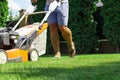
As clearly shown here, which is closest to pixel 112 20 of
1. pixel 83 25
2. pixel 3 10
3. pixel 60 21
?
pixel 83 25

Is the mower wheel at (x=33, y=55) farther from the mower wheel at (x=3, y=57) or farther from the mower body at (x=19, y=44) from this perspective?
the mower wheel at (x=3, y=57)

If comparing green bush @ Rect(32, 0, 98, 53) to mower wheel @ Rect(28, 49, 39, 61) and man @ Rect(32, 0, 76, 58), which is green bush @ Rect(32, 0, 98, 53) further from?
mower wheel @ Rect(28, 49, 39, 61)

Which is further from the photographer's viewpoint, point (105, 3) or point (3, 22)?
point (3, 22)

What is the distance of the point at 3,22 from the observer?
17.2 meters

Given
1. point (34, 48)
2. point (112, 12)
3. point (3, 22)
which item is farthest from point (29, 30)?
point (3, 22)

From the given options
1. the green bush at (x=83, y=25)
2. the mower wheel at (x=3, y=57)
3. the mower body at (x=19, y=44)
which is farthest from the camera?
the green bush at (x=83, y=25)

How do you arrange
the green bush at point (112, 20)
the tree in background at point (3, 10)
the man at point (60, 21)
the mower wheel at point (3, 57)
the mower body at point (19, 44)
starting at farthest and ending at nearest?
the tree in background at point (3, 10) < the green bush at point (112, 20) < the man at point (60, 21) < the mower body at point (19, 44) < the mower wheel at point (3, 57)

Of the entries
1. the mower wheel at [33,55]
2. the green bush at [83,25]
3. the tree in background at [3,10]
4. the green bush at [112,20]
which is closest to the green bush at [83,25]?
the green bush at [83,25]

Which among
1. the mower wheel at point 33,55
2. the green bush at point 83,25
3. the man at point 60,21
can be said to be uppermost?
the man at point 60,21

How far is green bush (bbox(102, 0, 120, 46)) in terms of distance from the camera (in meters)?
14.5

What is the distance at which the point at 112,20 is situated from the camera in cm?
1470

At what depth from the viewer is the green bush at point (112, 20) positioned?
1446 cm

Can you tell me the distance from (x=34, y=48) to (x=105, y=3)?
726cm

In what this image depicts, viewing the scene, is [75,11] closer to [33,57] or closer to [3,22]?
[3,22]
